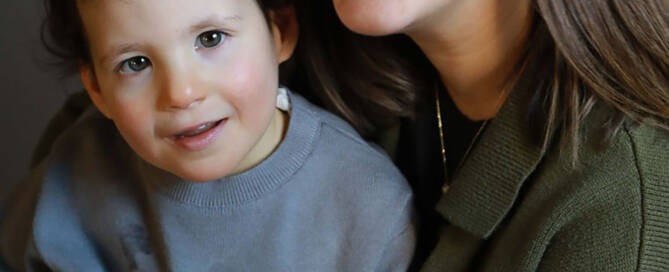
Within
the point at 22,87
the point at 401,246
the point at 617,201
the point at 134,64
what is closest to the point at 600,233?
the point at 617,201

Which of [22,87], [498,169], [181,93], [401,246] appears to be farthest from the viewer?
[22,87]

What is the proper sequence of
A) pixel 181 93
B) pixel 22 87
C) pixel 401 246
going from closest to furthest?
pixel 181 93 → pixel 401 246 → pixel 22 87

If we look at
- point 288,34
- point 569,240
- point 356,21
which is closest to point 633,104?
point 569,240

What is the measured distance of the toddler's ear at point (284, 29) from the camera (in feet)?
3.30

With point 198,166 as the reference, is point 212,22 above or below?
above

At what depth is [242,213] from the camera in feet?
3.40

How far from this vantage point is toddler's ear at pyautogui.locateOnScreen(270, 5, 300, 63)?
3.30 feet

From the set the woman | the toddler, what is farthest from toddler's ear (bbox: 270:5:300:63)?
the woman

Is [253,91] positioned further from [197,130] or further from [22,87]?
[22,87]

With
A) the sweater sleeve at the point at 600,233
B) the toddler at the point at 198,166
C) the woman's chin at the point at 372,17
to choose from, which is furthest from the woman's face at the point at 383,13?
the sweater sleeve at the point at 600,233

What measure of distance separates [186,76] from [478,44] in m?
0.45

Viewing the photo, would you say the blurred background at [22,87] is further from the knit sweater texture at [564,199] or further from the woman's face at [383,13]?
the knit sweater texture at [564,199]

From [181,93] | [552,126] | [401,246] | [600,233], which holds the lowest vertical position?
[401,246]

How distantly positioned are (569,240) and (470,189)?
0.51 ft
